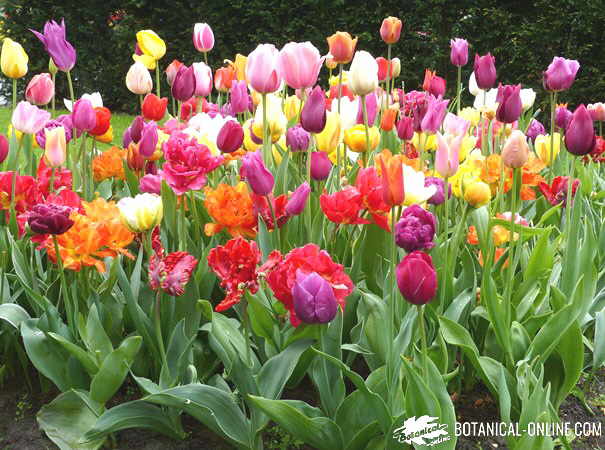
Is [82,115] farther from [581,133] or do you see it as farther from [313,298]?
[581,133]

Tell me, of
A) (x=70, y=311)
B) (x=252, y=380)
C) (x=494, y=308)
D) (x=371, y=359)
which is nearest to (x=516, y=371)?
(x=494, y=308)

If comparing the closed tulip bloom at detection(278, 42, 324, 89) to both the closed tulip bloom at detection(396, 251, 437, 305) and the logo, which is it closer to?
the closed tulip bloom at detection(396, 251, 437, 305)

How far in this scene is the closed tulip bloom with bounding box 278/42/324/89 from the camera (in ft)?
5.90

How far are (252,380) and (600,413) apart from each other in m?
0.99

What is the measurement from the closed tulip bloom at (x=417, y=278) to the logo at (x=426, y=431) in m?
0.26

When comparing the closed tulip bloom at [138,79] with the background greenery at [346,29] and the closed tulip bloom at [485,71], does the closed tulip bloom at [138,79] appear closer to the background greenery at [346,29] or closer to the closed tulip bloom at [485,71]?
the closed tulip bloom at [485,71]

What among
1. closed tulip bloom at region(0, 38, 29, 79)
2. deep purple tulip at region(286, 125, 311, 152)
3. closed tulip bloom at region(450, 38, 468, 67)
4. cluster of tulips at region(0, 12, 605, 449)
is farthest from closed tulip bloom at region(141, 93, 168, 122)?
closed tulip bloom at region(450, 38, 468, 67)

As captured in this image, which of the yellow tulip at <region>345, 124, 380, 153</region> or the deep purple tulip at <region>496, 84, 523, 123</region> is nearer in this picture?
the deep purple tulip at <region>496, 84, 523, 123</region>

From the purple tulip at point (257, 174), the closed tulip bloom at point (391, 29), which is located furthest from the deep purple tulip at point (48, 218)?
the closed tulip bloom at point (391, 29)

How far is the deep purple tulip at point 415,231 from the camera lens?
1.35 m

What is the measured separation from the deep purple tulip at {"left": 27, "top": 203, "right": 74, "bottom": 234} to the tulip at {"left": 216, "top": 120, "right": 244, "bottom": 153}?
0.54 meters

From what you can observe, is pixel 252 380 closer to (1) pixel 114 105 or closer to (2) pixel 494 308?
(2) pixel 494 308

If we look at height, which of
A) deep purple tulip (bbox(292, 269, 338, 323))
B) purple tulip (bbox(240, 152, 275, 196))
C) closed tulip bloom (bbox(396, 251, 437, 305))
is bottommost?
deep purple tulip (bbox(292, 269, 338, 323))

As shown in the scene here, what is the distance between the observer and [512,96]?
1.86 m
